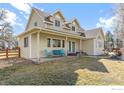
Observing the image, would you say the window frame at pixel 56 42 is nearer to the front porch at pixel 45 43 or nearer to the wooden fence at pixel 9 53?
the front porch at pixel 45 43

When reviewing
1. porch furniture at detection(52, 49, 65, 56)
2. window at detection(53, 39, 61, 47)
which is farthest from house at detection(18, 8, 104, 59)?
porch furniture at detection(52, 49, 65, 56)

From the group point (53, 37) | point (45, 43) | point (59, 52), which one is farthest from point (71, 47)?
point (45, 43)

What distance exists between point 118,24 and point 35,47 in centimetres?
524

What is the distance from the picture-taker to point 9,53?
31.3 ft

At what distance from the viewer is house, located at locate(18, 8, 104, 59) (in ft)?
31.3

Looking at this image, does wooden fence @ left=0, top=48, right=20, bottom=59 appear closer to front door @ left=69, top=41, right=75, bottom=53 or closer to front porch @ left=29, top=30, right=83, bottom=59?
front porch @ left=29, top=30, right=83, bottom=59

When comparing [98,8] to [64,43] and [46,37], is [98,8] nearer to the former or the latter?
[46,37]

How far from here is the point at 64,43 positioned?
11.5m

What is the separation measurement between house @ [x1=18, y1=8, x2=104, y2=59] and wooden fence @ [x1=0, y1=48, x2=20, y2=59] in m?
0.36

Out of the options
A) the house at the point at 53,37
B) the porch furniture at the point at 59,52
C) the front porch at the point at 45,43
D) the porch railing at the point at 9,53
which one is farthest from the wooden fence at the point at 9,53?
the porch furniture at the point at 59,52

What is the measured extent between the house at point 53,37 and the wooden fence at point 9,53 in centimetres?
36

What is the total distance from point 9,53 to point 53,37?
3.17 meters

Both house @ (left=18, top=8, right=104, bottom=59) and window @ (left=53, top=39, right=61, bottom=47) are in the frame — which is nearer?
house @ (left=18, top=8, right=104, bottom=59)
